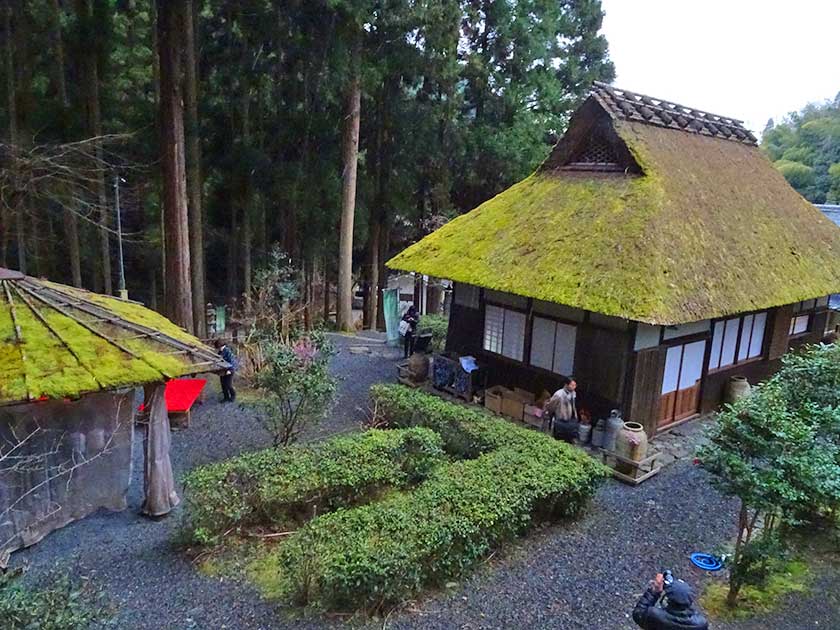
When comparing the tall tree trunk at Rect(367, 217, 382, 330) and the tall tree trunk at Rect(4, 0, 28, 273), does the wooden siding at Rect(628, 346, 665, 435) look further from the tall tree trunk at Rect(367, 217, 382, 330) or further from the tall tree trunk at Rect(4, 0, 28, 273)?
the tall tree trunk at Rect(4, 0, 28, 273)

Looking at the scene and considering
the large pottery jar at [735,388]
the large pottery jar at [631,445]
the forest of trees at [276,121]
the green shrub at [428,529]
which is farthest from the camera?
the forest of trees at [276,121]

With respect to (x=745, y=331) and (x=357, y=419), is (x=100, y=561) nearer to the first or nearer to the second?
(x=357, y=419)

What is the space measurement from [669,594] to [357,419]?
7.43m

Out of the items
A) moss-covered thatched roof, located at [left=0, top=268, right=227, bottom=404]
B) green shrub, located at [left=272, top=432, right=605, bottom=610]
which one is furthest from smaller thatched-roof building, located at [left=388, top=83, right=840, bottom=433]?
moss-covered thatched roof, located at [left=0, top=268, right=227, bottom=404]

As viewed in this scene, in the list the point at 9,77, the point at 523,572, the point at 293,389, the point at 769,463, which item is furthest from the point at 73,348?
the point at 9,77

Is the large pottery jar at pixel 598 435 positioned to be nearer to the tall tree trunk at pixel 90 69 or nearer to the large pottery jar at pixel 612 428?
the large pottery jar at pixel 612 428

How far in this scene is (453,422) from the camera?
9.19 m

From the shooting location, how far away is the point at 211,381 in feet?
42.8

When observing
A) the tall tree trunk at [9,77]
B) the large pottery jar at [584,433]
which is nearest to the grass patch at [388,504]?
the large pottery jar at [584,433]

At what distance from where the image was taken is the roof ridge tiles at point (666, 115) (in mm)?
11688

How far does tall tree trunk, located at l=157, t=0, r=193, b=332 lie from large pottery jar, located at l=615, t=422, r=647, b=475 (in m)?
9.47

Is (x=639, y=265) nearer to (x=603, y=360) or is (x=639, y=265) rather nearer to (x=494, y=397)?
(x=603, y=360)

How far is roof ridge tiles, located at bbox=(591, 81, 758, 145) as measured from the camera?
11688mm

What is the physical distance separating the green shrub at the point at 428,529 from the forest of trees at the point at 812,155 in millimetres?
26315
